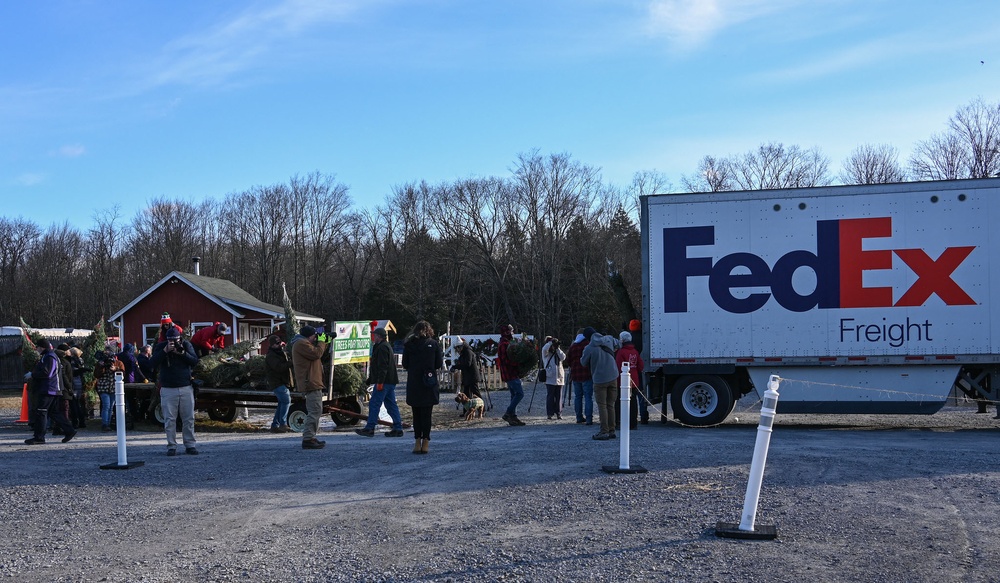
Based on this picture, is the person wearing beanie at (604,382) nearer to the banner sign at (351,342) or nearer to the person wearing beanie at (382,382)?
the person wearing beanie at (382,382)

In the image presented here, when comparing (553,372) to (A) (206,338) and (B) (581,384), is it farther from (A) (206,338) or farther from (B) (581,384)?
(A) (206,338)

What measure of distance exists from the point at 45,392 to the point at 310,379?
16.4 feet

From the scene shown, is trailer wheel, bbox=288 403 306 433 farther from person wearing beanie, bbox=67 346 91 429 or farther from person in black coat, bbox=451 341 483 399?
person wearing beanie, bbox=67 346 91 429

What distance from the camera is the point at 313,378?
41.9ft

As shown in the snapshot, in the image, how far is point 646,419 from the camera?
16.3 m

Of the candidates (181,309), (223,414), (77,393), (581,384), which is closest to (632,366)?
(581,384)

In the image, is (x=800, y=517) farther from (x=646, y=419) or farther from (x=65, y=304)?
(x=65, y=304)

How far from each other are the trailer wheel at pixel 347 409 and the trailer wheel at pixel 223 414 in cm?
252

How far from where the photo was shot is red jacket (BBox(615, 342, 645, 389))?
1516cm

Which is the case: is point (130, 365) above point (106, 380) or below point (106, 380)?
above

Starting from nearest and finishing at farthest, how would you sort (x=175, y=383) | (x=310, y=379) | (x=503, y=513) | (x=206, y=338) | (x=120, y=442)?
(x=503, y=513), (x=120, y=442), (x=175, y=383), (x=310, y=379), (x=206, y=338)

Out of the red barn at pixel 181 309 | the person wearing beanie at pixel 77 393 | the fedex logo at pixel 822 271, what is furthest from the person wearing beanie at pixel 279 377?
the red barn at pixel 181 309

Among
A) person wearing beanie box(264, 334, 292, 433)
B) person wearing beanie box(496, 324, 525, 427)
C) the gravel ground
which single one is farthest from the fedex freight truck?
person wearing beanie box(264, 334, 292, 433)

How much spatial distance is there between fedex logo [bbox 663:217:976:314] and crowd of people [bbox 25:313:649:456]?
5.55 ft
